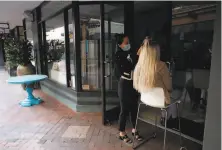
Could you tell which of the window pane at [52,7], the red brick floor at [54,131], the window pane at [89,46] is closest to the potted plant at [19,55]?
the window pane at [52,7]

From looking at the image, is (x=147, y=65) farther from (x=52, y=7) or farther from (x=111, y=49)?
(x=52, y=7)

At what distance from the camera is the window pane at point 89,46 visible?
3.65 m

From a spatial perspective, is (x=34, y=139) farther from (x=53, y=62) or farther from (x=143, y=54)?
(x=53, y=62)

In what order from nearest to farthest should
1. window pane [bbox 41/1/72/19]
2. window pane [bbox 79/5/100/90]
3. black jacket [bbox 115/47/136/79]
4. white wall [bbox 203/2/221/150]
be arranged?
white wall [bbox 203/2/221/150]
black jacket [bbox 115/47/136/79]
window pane [bbox 79/5/100/90]
window pane [bbox 41/1/72/19]

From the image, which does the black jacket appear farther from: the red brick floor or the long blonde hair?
the red brick floor

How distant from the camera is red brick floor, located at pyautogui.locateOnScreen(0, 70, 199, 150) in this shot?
254cm

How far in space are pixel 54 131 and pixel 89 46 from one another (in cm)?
183

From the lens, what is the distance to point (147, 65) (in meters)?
2.08

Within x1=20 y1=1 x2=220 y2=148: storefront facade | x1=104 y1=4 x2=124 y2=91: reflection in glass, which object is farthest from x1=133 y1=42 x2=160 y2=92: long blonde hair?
x1=104 y1=4 x2=124 y2=91: reflection in glass

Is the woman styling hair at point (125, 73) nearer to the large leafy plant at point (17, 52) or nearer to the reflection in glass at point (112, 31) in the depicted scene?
the reflection in glass at point (112, 31)

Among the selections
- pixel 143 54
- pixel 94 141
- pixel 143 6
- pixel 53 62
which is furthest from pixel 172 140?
pixel 53 62

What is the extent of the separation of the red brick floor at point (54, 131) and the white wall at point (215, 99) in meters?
0.77

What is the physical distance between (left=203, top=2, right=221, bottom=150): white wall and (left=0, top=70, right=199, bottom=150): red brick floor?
767mm

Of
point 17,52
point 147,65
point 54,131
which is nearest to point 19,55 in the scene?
point 17,52
